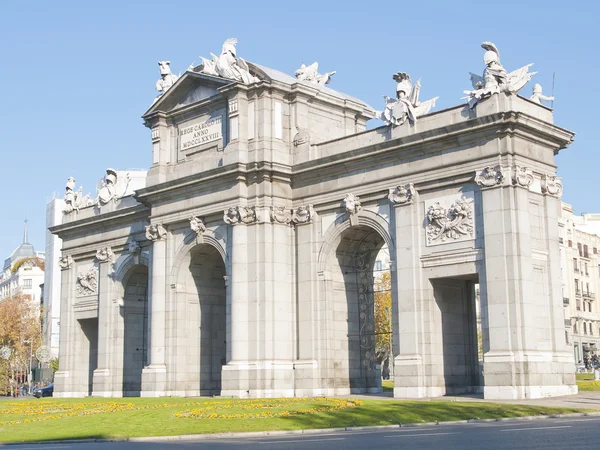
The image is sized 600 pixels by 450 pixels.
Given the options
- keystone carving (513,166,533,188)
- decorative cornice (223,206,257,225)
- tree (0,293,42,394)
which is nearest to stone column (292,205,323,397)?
decorative cornice (223,206,257,225)

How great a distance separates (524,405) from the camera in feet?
107

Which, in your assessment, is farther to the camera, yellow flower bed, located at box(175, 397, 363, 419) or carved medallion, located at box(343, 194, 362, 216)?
carved medallion, located at box(343, 194, 362, 216)

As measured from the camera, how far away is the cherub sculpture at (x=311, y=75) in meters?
52.1

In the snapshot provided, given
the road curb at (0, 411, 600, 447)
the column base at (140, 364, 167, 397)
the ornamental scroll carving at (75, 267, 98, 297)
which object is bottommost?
the road curb at (0, 411, 600, 447)

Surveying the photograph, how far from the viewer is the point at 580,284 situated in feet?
391

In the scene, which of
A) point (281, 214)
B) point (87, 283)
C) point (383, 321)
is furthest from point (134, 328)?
point (383, 321)

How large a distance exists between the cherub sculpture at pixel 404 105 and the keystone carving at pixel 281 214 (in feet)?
24.4

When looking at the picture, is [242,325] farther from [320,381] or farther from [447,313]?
[447,313]

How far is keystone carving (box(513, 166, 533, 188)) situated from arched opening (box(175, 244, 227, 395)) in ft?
62.3

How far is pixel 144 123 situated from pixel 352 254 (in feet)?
54.5

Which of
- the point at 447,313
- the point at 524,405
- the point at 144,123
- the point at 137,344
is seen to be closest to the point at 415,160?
the point at 447,313

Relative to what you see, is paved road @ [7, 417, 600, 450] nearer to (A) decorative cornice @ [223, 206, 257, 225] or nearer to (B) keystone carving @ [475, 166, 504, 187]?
(B) keystone carving @ [475, 166, 504, 187]

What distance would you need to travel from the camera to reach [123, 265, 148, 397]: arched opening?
5866 cm

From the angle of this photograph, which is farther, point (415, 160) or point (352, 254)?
point (352, 254)
